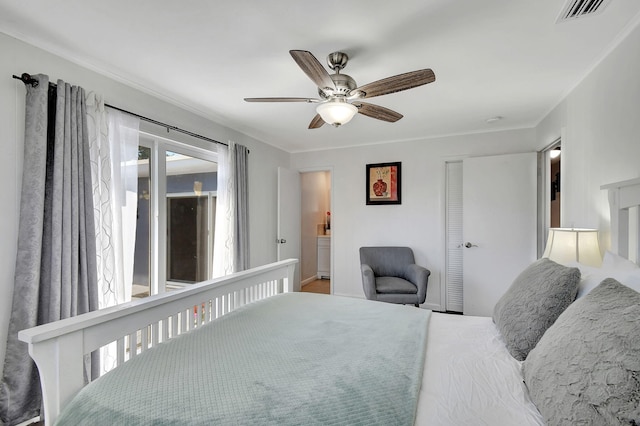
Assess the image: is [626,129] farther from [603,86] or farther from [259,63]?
[259,63]

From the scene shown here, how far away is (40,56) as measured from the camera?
1780 mm

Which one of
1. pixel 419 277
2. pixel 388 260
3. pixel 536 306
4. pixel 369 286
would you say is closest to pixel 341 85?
pixel 536 306

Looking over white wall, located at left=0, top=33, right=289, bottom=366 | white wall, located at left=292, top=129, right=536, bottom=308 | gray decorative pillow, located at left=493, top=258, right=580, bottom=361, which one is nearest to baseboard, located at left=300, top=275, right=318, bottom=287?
white wall, located at left=292, top=129, right=536, bottom=308

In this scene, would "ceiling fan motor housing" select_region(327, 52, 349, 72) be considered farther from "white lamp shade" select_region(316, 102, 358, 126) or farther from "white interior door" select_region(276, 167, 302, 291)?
"white interior door" select_region(276, 167, 302, 291)

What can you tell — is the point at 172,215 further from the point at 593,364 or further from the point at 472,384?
the point at 593,364

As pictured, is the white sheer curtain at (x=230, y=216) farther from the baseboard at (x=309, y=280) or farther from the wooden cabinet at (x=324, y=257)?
the wooden cabinet at (x=324, y=257)

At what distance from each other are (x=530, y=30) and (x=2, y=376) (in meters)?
3.54

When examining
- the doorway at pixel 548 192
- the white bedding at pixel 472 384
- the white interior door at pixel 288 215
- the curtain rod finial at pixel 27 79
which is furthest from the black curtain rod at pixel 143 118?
the doorway at pixel 548 192

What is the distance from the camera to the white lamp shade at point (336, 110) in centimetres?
179

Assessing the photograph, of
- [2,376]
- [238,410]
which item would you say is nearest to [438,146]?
[238,410]

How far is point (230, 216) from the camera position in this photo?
3.17m

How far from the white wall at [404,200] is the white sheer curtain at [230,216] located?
4.93ft

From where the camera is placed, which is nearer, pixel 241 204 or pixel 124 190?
pixel 124 190

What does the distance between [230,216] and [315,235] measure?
299cm
